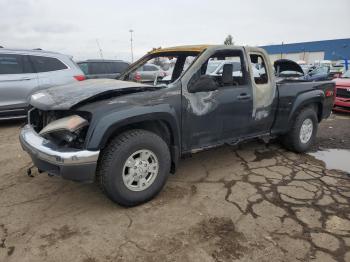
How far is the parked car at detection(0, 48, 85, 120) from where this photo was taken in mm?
7359

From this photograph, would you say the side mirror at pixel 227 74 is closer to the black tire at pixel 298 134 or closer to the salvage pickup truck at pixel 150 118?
the salvage pickup truck at pixel 150 118

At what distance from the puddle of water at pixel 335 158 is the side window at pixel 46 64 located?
19.6 feet

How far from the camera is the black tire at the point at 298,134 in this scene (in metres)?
5.54

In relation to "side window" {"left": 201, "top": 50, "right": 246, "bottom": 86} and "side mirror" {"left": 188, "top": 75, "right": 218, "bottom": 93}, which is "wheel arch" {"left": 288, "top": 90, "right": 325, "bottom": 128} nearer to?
"side window" {"left": 201, "top": 50, "right": 246, "bottom": 86}

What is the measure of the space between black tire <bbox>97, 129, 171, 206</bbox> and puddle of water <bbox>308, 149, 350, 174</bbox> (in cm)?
291

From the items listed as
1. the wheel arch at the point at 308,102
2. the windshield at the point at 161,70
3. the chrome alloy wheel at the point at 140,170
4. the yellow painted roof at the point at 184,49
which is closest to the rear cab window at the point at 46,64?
the windshield at the point at 161,70

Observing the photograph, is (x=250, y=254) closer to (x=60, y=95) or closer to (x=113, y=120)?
(x=113, y=120)

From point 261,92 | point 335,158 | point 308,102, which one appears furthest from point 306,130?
point 261,92

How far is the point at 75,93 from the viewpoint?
359 centimetres

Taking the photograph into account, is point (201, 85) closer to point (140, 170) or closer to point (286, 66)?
point (140, 170)

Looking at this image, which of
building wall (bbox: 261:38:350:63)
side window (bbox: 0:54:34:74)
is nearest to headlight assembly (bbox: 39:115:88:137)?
side window (bbox: 0:54:34:74)

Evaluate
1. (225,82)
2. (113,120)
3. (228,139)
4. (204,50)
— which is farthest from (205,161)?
(113,120)

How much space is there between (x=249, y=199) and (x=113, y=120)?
185 centimetres

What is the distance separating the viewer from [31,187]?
418cm
